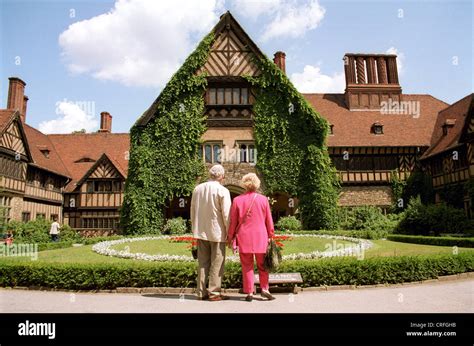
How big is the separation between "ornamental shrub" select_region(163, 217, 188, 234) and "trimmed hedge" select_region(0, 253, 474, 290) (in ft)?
39.9

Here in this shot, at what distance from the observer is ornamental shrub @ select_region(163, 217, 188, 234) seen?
20.5 meters

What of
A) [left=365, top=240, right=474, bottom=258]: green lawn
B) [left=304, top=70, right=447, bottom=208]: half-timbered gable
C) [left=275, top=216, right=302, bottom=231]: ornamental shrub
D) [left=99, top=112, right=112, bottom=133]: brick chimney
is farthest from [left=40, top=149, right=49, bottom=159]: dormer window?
[left=365, top=240, right=474, bottom=258]: green lawn

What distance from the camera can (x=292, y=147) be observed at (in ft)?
73.3

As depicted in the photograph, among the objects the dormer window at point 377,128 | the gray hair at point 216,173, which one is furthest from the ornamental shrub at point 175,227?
the dormer window at point 377,128

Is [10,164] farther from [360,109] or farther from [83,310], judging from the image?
[360,109]

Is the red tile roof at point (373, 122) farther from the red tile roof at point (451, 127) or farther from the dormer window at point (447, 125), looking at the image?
the dormer window at point (447, 125)

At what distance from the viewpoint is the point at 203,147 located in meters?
22.5

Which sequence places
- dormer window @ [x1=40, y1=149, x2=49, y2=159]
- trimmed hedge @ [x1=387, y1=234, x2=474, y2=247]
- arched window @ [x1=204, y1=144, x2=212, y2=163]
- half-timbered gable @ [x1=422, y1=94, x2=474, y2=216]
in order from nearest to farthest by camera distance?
trimmed hedge @ [x1=387, y1=234, x2=474, y2=247], half-timbered gable @ [x1=422, y1=94, x2=474, y2=216], arched window @ [x1=204, y1=144, x2=212, y2=163], dormer window @ [x1=40, y1=149, x2=49, y2=159]

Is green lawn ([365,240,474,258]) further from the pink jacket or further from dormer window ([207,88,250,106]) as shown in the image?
dormer window ([207,88,250,106])

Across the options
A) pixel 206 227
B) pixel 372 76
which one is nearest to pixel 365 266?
pixel 206 227

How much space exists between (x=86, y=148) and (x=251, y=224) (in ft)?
108

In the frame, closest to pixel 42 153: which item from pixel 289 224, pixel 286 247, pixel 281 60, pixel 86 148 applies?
pixel 86 148

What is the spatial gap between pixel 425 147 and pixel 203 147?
1661 cm

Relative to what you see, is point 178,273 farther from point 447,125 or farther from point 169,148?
point 447,125
